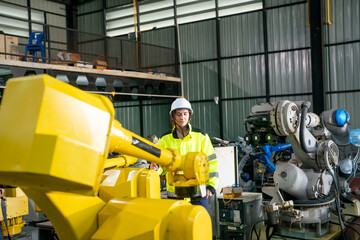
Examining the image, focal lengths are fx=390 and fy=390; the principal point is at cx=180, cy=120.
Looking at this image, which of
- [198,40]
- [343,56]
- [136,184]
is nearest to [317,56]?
[343,56]

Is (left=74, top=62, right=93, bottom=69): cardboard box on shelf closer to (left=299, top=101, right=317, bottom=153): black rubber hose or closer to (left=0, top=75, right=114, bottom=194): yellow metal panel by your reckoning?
(left=299, top=101, right=317, bottom=153): black rubber hose

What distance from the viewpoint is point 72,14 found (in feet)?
60.6

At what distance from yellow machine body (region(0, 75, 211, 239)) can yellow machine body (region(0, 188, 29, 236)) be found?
3.53 m

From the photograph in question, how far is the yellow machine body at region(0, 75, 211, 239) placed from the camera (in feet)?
3.78

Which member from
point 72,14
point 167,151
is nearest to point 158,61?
point 72,14

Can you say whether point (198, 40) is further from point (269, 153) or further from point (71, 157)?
point (71, 157)

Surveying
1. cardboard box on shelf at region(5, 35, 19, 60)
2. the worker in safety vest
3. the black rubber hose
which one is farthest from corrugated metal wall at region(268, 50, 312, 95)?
the worker in safety vest

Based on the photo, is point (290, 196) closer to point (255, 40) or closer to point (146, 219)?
point (146, 219)

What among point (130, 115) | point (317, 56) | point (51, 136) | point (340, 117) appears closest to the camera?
point (51, 136)

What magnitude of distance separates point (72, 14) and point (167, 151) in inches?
713

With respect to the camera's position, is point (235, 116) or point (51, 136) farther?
point (235, 116)

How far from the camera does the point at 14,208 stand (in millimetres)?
4918

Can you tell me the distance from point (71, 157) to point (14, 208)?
4242mm

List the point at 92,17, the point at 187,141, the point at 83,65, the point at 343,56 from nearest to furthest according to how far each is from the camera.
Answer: the point at 187,141
the point at 83,65
the point at 343,56
the point at 92,17
